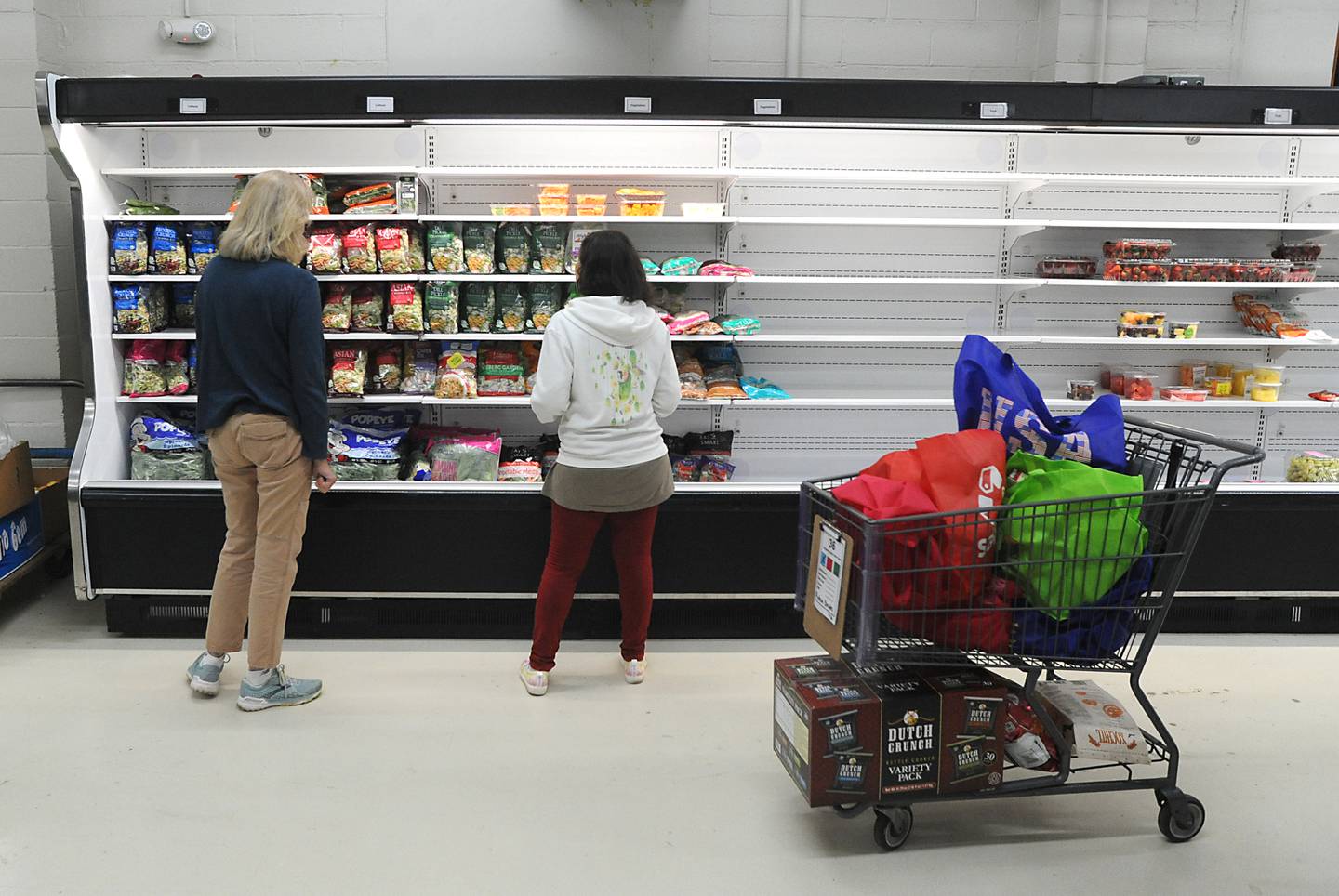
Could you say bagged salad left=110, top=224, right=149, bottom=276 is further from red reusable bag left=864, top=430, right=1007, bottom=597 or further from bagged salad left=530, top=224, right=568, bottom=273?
red reusable bag left=864, top=430, right=1007, bottom=597

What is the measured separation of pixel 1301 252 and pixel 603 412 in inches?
136

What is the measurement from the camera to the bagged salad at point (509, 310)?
15.3ft

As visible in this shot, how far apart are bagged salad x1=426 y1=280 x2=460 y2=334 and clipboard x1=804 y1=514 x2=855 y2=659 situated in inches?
87.6

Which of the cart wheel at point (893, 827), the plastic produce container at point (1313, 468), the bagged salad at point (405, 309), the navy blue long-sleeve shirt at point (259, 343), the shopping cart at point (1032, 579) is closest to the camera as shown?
the shopping cart at point (1032, 579)

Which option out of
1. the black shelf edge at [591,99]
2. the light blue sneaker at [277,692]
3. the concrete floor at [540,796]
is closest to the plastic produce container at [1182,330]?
the black shelf edge at [591,99]

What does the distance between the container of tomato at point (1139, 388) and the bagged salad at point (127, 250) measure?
14.3 ft

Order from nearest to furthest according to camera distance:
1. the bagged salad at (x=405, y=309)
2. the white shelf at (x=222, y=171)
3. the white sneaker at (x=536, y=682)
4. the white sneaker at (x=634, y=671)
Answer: the white sneaker at (x=536, y=682) < the white sneaker at (x=634, y=671) < the white shelf at (x=222, y=171) < the bagged salad at (x=405, y=309)

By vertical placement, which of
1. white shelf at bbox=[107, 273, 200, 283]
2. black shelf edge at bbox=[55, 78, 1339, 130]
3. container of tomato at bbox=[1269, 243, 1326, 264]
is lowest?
white shelf at bbox=[107, 273, 200, 283]

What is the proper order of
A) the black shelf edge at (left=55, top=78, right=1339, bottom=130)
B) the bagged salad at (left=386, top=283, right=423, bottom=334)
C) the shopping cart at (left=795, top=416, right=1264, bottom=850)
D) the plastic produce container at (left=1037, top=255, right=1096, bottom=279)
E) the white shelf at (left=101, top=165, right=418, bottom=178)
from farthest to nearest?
1. the plastic produce container at (left=1037, top=255, right=1096, bottom=279)
2. the bagged salad at (left=386, top=283, right=423, bottom=334)
3. the white shelf at (left=101, top=165, right=418, bottom=178)
4. the black shelf edge at (left=55, top=78, right=1339, bottom=130)
5. the shopping cart at (left=795, top=416, right=1264, bottom=850)

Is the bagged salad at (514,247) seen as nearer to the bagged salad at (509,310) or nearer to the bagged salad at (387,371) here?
the bagged salad at (509,310)

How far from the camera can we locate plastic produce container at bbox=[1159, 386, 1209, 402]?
Answer: 16.2ft

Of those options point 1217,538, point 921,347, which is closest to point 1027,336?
point 921,347

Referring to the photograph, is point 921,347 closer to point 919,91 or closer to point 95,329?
point 919,91

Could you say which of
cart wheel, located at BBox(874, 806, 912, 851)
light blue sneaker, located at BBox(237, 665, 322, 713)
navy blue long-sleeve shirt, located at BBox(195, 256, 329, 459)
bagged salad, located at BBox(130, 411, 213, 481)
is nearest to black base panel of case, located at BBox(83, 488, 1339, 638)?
bagged salad, located at BBox(130, 411, 213, 481)
